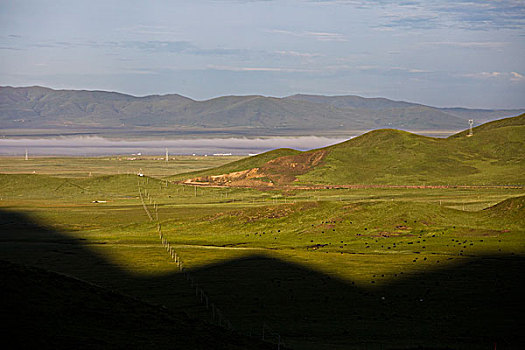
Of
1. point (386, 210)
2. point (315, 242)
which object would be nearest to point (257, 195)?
point (386, 210)

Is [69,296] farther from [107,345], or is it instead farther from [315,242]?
[315,242]

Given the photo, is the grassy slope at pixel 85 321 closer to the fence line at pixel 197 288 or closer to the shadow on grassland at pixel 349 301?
the shadow on grassland at pixel 349 301

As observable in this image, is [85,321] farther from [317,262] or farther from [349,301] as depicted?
[317,262]

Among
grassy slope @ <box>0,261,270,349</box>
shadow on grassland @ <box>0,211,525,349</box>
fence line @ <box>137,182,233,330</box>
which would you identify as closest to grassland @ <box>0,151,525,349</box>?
shadow on grassland @ <box>0,211,525,349</box>

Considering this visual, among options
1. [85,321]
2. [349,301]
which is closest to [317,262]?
[349,301]

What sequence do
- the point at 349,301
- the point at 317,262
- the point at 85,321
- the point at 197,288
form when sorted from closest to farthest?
the point at 85,321, the point at 349,301, the point at 197,288, the point at 317,262
